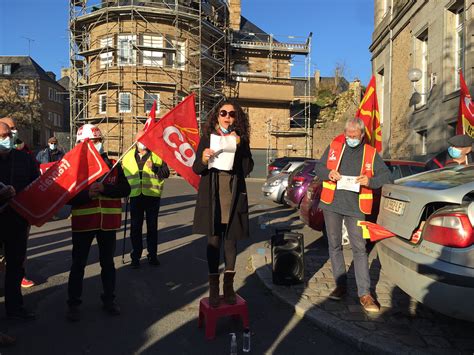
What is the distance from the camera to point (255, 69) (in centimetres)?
3934

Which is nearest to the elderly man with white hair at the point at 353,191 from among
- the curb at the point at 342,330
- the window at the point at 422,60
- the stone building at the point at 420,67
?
the curb at the point at 342,330

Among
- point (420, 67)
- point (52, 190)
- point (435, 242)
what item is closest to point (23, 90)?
point (420, 67)

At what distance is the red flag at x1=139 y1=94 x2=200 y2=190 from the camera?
4.86 m

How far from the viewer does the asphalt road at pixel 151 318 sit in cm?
374

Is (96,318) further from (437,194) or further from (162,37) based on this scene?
(162,37)

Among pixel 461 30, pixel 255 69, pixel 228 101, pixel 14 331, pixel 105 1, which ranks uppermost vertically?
pixel 105 1

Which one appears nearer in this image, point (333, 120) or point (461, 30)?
point (461, 30)

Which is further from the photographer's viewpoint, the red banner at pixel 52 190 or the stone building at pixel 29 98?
the stone building at pixel 29 98

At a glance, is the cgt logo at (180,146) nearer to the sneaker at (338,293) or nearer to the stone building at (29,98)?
the sneaker at (338,293)

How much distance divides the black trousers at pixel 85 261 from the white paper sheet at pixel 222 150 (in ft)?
4.88

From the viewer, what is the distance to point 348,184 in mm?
4566

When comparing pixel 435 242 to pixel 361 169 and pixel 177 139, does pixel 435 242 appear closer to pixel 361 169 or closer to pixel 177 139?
pixel 361 169

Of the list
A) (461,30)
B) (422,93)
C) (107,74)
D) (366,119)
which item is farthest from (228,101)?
(107,74)

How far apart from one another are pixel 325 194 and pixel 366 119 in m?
2.70
